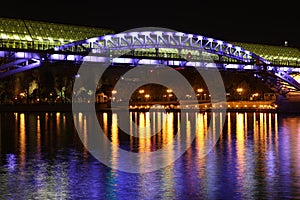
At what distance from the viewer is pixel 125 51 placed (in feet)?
295

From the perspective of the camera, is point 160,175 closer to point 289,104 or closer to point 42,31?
point 289,104

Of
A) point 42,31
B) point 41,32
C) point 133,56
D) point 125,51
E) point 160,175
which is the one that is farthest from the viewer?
point 42,31

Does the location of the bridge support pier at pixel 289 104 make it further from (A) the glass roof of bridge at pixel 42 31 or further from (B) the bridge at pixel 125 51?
(A) the glass roof of bridge at pixel 42 31

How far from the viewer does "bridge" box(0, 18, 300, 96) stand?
56188 mm

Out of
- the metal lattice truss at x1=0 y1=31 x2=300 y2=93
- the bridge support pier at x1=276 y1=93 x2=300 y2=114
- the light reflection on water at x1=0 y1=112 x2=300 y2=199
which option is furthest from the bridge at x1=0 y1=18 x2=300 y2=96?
the light reflection on water at x1=0 y1=112 x2=300 y2=199

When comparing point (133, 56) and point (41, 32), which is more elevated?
point (41, 32)

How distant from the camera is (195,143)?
24641 mm

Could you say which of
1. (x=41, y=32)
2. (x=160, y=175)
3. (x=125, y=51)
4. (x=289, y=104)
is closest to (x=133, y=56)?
(x=289, y=104)

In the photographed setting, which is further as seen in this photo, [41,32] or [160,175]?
[41,32]

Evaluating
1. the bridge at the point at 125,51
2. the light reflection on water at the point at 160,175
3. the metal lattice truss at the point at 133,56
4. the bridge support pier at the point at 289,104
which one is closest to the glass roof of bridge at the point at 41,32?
the bridge at the point at 125,51

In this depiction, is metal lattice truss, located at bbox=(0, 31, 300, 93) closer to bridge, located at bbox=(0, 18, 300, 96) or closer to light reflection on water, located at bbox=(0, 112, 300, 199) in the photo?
bridge, located at bbox=(0, 18, 300, 96)

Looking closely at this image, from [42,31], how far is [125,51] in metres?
18.9

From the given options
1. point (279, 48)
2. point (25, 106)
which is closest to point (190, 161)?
point (25, 106)

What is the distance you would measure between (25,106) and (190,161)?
62.8 meters
